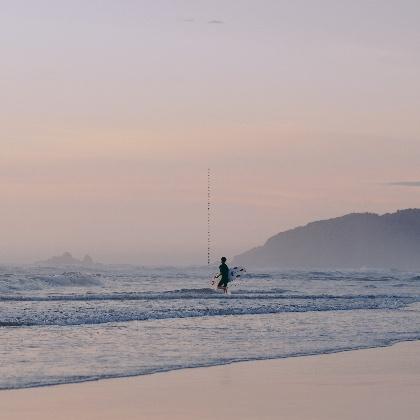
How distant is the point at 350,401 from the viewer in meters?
11.2

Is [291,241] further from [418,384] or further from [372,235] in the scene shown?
[418,384]

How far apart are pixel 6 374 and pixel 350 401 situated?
4.98 metres

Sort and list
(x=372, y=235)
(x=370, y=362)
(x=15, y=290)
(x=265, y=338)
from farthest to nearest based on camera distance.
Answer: (x=372, y=235) < (x=15, y=290) < (x=265, y=338) < (x=370, y=362)

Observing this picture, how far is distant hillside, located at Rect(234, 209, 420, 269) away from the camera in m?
161

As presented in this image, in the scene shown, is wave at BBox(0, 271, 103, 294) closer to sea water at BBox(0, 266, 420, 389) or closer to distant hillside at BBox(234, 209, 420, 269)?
sea water at BBox(0, 266, 420, 389)

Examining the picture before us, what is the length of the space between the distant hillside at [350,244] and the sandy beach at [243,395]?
143385 millimetres

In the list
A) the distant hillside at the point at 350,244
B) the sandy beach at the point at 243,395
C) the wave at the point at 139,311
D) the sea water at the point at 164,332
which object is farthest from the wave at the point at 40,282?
the distant hillside at the point at 350,244

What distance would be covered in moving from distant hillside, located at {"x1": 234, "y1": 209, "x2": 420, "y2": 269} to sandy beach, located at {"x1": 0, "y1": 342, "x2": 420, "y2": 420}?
143385mm

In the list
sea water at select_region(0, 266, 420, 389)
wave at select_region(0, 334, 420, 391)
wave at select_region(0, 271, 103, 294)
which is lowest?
wave at select_region(0, 334, 420, 391)

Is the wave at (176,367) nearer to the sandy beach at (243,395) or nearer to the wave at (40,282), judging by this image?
the sandy beach at (243,395)

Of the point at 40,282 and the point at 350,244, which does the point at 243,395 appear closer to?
the point at 40,282

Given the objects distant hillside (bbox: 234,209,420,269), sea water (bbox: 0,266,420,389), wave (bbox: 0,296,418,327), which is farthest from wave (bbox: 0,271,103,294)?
distant hillside (bbox: 234,209,420,269)

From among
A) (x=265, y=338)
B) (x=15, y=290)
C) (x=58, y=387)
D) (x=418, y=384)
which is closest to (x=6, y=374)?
(x=58, y=387)

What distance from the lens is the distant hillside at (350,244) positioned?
161375 mm
